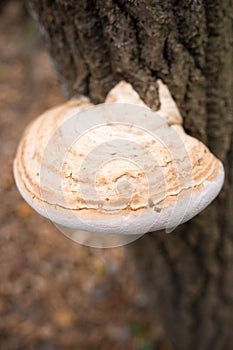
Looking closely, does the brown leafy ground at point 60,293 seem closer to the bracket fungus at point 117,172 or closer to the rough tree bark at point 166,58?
the rough tree bark at point 166,58

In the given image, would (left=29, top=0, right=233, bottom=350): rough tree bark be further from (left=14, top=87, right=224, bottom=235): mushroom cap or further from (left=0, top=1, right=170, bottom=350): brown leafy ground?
(left=0, top=1, right=170, bottom=350): brown leafy ground

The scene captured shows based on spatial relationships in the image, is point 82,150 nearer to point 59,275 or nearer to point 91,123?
point 91,123

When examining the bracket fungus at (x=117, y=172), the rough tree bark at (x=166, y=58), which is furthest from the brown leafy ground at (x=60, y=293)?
the bracket fungus at (x=117, y=172)

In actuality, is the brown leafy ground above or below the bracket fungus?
below

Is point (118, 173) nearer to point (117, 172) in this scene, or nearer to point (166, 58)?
point (117, 172)

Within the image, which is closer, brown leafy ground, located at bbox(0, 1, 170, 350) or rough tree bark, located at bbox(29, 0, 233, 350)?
rough tree bark, located at bbox(29, 0, 233, 350)

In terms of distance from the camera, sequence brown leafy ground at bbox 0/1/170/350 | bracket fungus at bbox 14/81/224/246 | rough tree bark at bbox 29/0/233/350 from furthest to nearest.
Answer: brown leafy ground at bbox 0/1/170/350 → rough tree bark at bbox 29/0/233/350 → bracket fungus at bbox 14/81/224/246

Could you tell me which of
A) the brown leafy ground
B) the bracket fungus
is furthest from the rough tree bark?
the brown leafy ground

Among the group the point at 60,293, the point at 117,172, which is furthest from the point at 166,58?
the point at 60,293
